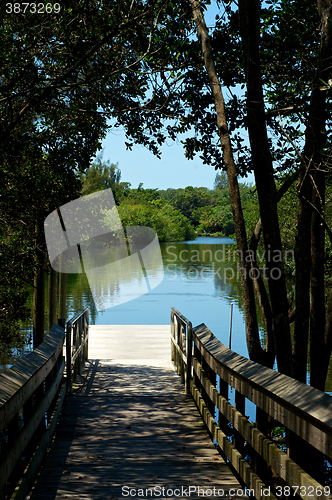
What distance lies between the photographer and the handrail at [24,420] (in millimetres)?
2352

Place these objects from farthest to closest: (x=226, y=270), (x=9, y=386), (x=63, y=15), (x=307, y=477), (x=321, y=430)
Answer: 1. (x=226, y=270)
2. (x=63, y=15)
3. (x=9, y=386)
4. (x=307, y=477)
5. (x=321, y=430)

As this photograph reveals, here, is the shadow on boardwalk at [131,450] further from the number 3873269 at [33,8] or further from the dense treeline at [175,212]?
the dense treeline at [175,212]

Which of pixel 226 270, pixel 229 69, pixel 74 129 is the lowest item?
pixel 226 270

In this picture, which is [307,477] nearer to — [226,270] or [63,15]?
[63,15]

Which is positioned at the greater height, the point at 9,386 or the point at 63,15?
the point at 63,15

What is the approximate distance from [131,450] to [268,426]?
1206 millimetres

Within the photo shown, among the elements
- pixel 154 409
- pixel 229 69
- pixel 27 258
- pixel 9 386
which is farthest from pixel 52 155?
pixel 9 386

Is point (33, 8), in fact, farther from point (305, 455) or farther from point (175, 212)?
point (175, 212)

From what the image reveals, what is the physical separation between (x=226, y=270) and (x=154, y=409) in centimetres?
3470

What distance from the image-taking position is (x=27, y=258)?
756 cm

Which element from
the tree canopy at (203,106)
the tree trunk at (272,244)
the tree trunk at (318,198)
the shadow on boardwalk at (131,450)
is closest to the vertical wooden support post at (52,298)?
the tree canopy at (203,106)

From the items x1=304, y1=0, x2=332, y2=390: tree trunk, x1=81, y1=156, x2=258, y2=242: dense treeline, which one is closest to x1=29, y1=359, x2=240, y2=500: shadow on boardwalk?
x1=304, y1=0, x2=332, y2=390: tree trunk

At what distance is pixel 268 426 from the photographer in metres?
2.99

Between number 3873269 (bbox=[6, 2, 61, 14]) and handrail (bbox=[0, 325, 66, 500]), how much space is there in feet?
13.0
